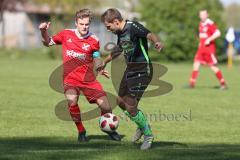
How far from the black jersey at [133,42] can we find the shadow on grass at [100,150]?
4.22 feet

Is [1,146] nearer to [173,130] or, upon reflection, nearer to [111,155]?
[111,155]

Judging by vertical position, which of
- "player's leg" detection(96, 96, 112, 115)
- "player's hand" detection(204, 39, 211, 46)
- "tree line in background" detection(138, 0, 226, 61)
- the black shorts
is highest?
the black shorts

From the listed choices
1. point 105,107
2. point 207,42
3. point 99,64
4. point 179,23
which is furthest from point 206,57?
point 179,23

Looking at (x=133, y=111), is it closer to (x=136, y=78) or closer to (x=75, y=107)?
(x=136, y=78)

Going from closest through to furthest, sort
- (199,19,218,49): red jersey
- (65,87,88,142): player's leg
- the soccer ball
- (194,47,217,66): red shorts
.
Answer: the soccer ball < (65,87,88,142): player's leg < (199,19,218,49): red jersey < (194,47,217,66): red shorts

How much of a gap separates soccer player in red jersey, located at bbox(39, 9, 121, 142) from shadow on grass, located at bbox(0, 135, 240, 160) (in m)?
0.48

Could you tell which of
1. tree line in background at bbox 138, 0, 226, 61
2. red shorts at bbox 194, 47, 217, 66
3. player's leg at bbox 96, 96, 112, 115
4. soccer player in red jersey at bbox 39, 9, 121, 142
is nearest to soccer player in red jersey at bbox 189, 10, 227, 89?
red shorts at bbox 194, 47, 217, 66

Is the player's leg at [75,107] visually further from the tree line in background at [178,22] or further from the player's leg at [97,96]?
the tree line in background at [178,22]

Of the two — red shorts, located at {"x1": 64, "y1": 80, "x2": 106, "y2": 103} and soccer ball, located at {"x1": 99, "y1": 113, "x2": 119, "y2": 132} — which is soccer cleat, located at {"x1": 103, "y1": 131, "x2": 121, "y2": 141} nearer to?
soccer ball, located at {"x1": 99, "y1": 113, "x2": 119, "y2": 132}

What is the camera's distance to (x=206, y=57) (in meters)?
21.2

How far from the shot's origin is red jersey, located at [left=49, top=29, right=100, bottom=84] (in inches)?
416

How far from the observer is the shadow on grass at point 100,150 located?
8.60 meters

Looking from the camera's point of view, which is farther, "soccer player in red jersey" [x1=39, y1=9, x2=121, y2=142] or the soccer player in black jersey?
"soccer player in red jersey" [x1=39, y1=9, x2=121, y2=142]

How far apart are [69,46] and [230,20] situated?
12302 cm
